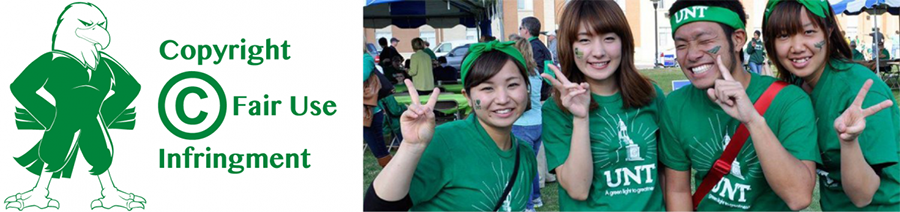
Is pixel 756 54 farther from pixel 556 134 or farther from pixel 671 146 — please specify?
pixel 556 134

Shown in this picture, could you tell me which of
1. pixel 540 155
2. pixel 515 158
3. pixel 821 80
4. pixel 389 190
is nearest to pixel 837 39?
pixel 821 80

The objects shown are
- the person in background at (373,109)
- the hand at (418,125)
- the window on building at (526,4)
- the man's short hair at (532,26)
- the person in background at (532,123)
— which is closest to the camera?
the hand at (418,125)

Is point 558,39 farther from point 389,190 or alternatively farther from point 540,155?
point 540,155

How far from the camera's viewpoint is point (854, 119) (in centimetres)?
188

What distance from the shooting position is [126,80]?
2.73 meters

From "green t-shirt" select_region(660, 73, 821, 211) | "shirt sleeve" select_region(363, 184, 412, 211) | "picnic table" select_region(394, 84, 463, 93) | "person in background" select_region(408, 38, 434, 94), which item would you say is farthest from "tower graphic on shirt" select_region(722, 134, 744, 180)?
"picnic table" select_region(394, 84, 463, 93)

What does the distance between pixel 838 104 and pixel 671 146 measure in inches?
18.7

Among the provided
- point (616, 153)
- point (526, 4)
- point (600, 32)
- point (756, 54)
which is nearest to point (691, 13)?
point (600, 32)

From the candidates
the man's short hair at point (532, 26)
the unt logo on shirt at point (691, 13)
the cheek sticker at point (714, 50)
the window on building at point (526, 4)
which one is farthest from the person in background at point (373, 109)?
the window on building at point (526, 4)

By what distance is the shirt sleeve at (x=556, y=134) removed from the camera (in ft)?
7.12

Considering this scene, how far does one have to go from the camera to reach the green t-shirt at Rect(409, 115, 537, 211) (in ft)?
6.81

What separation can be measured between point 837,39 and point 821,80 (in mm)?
150

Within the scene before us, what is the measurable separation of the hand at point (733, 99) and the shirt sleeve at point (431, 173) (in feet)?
2.47

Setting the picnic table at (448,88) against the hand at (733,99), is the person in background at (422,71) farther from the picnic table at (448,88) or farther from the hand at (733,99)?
the hand at (733,99)
